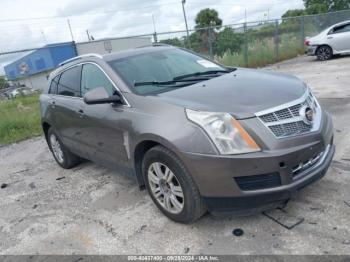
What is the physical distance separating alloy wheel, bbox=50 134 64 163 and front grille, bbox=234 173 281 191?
12.0 feet

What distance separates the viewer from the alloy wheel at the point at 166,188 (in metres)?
3.33

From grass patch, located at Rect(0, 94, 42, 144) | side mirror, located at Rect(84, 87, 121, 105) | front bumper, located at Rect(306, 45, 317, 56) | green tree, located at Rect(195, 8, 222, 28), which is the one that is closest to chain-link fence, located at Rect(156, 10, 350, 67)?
front bumper, located at Rect(306, 45, 317, 56)

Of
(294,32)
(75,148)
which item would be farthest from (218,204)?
(294,32)

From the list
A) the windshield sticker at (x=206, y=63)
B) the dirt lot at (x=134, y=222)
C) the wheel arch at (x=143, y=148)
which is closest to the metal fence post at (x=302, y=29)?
the dirt lot at (x=134, y=222)

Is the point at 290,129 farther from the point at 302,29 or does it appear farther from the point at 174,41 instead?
the point at 302,29

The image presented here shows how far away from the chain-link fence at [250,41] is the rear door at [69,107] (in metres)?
9.15

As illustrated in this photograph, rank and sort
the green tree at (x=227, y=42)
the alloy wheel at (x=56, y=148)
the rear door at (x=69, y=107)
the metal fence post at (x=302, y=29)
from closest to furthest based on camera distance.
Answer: the rear door at (x=69, y=107) → the alloy wheel at (x=56, y=148) → the green tree at (x=227, y=42) → the metal fence post at (x=302, y=29)

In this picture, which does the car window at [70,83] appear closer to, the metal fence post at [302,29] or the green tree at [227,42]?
the green tree at [227,42]

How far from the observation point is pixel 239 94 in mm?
3342

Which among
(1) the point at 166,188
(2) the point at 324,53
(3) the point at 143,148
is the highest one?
(3) the point at 143,148

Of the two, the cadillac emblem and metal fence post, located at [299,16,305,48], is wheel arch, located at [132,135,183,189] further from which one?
metal fence post, located at [299,16,305,48]

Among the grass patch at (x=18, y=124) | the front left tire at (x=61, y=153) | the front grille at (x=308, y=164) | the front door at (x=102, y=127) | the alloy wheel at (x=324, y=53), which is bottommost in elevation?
the alloy wheel at (x=324, y=53)

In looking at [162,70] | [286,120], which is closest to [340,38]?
[162,70]

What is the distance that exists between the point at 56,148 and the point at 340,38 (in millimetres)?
12881
